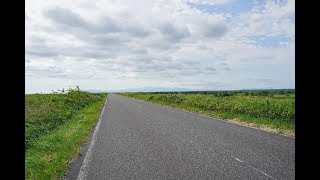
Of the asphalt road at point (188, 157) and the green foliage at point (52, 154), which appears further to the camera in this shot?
the green foliage at point (52, 154)

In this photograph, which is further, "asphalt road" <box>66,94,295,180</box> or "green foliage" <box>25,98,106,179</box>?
"green foliage" <box>25,98,106,179</box>

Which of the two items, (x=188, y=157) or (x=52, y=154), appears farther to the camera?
(x=52, y=154)

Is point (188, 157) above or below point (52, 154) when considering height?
above

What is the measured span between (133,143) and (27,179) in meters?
5.59

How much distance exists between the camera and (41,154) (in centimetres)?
1184

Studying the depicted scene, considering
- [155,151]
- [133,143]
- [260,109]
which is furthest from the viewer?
[260,109]

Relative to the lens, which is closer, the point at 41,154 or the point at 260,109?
the point at 41,154

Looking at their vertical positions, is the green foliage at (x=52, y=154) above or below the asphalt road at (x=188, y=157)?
below

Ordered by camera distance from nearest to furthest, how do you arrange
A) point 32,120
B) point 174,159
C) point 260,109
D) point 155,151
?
1. point 174,159
2. point 155,151
3. point 32,120
4. point 260,109

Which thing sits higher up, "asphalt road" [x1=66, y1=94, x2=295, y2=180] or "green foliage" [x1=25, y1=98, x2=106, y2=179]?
"asphalt road" [x1=66, y1=94, x2=295, y2=180]
